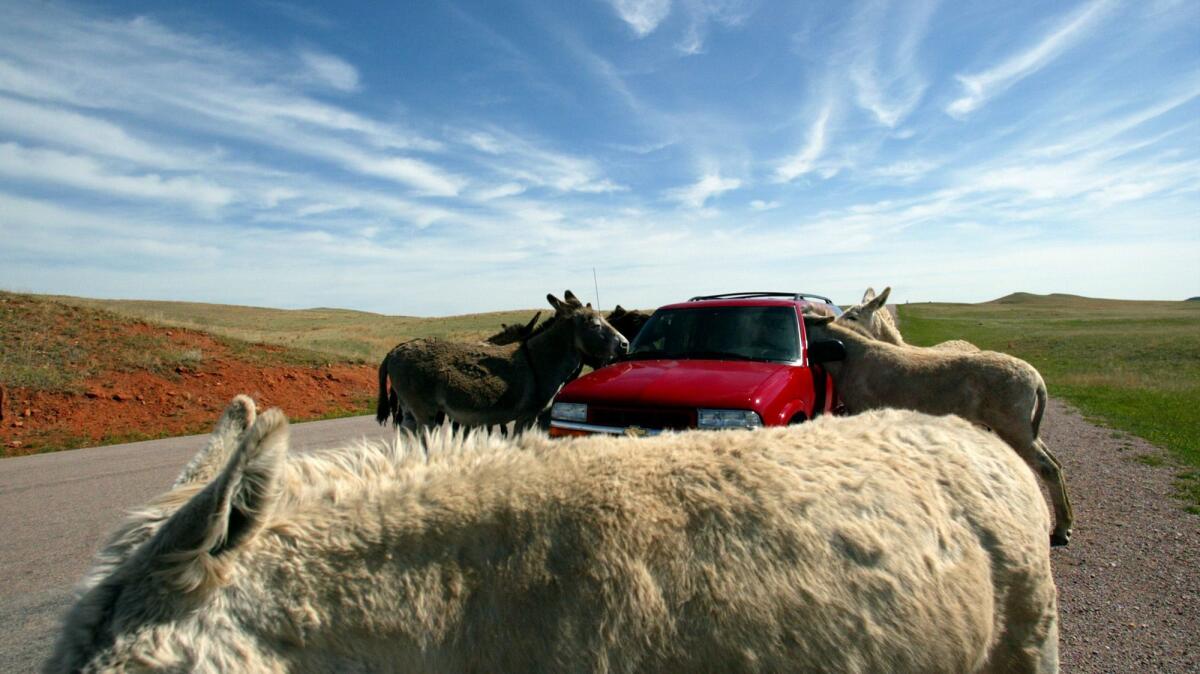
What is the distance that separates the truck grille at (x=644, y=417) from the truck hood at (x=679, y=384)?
51 millimetres

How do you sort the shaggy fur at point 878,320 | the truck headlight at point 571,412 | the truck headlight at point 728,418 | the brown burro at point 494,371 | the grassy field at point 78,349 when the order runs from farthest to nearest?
the grassy field at point 78,349 → the shaggy fur at point 878,320 → the brown burro at point 494,371 → the truck headlight at point 571,412 → the truck headlight at point 728,418

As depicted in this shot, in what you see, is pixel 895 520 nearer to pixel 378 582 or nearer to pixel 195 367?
pixel 378 582

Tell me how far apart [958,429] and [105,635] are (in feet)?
9.12

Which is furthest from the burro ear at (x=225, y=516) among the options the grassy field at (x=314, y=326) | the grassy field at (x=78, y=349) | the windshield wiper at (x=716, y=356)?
the grassy field at (x=314, y=326)

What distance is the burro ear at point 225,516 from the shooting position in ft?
4.08

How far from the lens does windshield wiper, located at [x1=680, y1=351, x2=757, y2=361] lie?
6.66 metres

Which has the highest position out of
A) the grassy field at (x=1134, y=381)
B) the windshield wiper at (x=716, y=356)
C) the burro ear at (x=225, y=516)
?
the burro ear at (x=225, y=516)

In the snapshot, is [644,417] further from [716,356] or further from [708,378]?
[716,356]

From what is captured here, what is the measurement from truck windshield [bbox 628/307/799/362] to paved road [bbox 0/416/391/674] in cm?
526

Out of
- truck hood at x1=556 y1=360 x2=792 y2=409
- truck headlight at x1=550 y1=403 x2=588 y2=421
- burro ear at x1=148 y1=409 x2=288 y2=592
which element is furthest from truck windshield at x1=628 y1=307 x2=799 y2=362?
A: burro ear at x1=148 y1=409 x2=288 y2=592

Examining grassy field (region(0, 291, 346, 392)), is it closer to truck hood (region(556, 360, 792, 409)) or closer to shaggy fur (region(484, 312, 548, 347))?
shaggy fur (region(484, 312, 548, 347))

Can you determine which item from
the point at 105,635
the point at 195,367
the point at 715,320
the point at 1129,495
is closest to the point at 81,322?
the point at 195,367

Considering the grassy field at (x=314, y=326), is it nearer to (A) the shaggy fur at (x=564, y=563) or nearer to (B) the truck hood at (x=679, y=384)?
(B) the truck hood at (x=679, y=384)

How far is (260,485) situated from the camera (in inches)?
50.8
